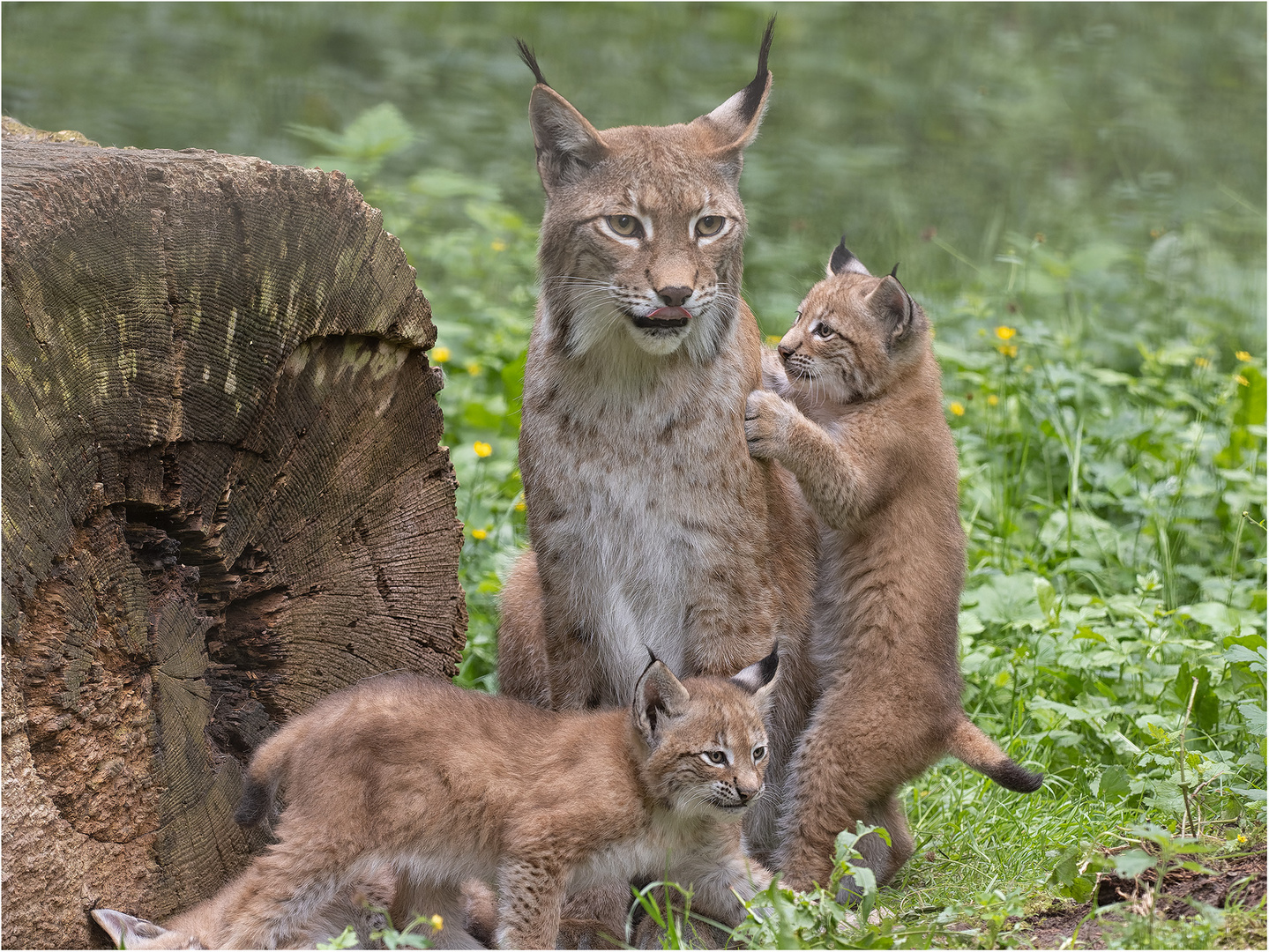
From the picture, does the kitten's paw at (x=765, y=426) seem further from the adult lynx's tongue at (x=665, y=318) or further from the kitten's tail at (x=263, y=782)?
the kitten's tail at (x=263, y=782)

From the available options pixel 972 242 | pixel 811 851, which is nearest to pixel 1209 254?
pixel 972 242

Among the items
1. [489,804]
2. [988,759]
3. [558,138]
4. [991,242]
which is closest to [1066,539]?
[988,759]

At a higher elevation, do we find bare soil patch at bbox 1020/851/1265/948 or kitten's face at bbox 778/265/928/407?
kitten's face at bbox 778/265/928/407

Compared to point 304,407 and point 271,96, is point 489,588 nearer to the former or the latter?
point 304,407

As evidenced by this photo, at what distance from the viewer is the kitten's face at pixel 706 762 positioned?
12.4 feet

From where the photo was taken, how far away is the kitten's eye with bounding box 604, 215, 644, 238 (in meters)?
4.19

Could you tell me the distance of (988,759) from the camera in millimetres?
4184

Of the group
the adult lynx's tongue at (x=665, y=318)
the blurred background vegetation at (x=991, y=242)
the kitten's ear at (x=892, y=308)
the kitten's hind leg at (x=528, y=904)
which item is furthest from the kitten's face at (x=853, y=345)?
the kitten's hind leg at (x=528, y=904)

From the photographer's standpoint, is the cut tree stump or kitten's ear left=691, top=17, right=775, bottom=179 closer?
the cut tree stump

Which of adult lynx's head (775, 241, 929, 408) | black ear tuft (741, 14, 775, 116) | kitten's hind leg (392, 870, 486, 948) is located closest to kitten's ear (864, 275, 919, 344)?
adult lynx's head (775, 241, 929, 408)

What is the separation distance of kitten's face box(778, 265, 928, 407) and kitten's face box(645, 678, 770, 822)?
4.65 feet

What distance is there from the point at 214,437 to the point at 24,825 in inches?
44.0

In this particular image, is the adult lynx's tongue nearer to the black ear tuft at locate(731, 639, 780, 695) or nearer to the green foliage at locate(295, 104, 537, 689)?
the black ear tuft at locate(731, 639, 780, 695)

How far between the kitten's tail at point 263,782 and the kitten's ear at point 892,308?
242 cm
